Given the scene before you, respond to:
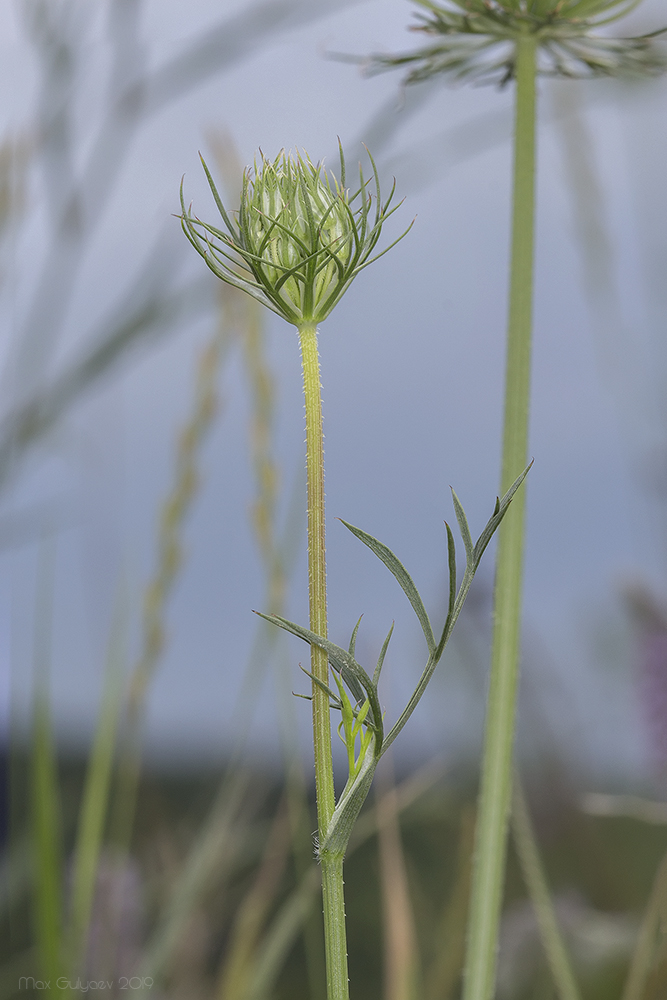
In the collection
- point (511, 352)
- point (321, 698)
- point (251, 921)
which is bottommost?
point (251, 921)

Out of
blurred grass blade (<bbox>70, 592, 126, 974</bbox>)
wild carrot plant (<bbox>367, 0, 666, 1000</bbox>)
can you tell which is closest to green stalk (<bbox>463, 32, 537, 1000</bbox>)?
wild carrot plant (<bbox>367, 0, 666, 1000</bbox>)

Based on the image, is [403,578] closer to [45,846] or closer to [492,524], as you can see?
[492,524]

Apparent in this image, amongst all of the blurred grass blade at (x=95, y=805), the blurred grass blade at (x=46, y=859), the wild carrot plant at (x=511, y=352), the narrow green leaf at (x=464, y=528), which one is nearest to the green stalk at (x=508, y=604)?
the wild carrot plant at (x=511, y=352)

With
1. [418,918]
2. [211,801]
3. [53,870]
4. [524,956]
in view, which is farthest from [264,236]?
[211,801]

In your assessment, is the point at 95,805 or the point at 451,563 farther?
the point at 95,805

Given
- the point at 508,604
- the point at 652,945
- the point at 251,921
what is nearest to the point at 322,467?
the point at 508,604

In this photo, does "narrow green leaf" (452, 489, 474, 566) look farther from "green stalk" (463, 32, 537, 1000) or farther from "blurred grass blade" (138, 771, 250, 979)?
"blurred grass blade" (138, 771, 250, 979)
